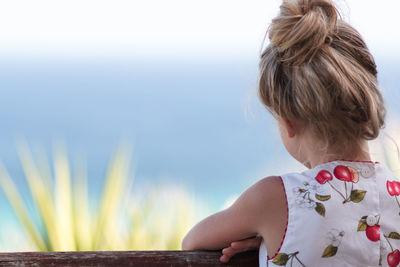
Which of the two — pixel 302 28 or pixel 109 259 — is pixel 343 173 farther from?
pixel 109 259

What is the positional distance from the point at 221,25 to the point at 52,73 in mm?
2175

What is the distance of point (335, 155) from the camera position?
99cm

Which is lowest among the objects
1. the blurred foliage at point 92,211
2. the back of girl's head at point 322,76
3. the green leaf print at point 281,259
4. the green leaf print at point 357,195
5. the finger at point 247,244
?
the blurred foliage at point 92,211

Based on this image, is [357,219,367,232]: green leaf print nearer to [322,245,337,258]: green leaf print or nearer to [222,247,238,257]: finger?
[322,245,337,258]: green leaf print

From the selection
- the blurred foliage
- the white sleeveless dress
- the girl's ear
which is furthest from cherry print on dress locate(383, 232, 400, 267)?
the blurred foliage

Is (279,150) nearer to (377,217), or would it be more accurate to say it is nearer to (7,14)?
(377,217)

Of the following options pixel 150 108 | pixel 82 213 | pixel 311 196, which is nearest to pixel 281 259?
pixel 311 196

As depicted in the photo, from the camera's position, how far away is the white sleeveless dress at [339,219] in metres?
0.91

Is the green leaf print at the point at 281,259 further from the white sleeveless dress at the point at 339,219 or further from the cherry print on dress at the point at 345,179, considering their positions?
the cherry print on dress at the point at 345,179

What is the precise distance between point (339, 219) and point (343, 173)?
3.2 inches

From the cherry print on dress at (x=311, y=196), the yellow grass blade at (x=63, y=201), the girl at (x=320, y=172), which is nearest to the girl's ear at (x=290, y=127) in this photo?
the girl at (x=320, y=172)

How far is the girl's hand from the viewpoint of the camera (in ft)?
3.16

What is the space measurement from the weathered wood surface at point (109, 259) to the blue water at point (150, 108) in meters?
5.17

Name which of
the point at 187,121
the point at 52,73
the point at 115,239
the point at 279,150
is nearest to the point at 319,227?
the point at 279,150
